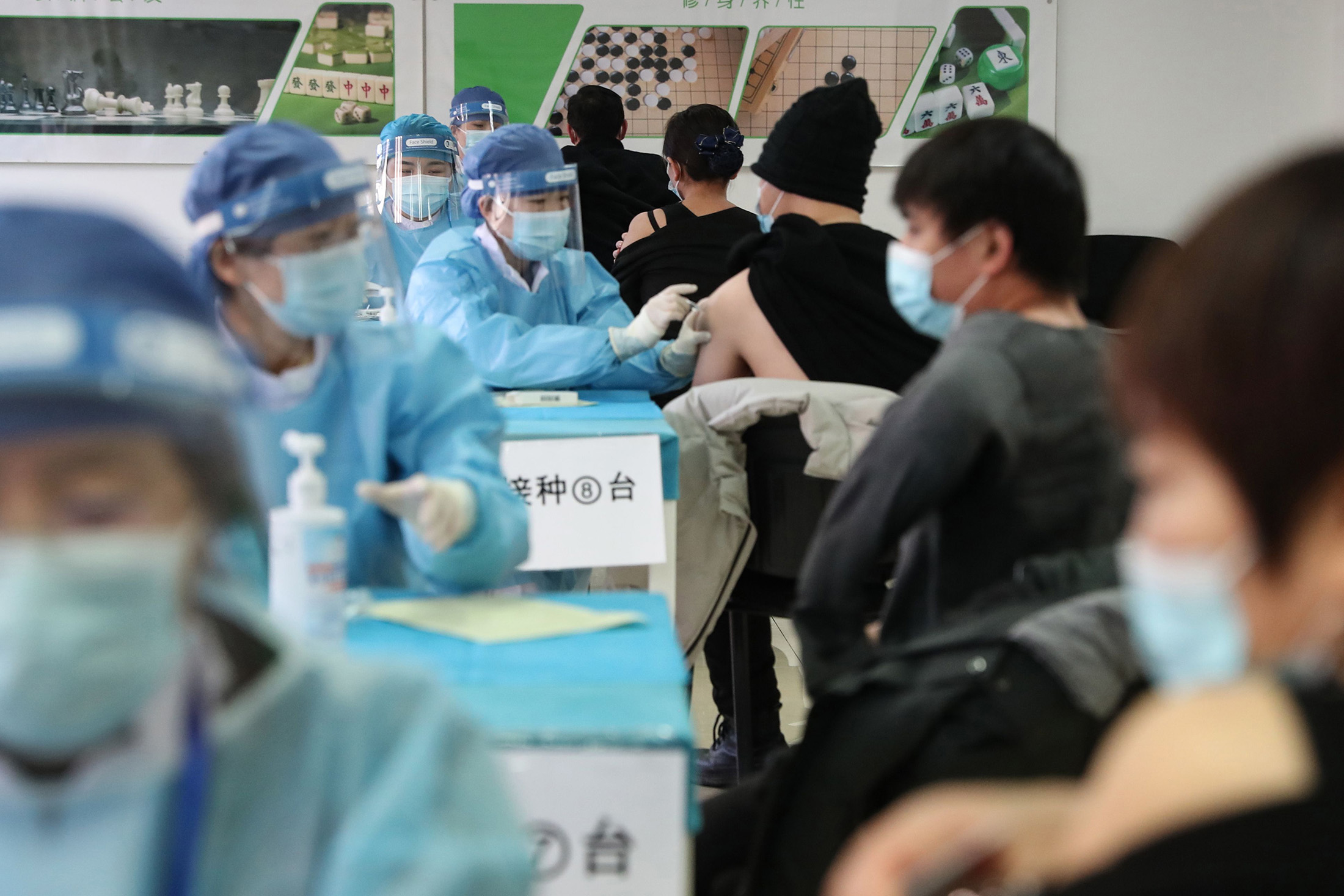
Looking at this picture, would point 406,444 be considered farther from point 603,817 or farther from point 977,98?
point 977,98

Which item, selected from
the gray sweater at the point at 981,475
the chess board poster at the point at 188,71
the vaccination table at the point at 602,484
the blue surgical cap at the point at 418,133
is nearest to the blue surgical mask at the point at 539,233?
the vaccination table at the point at 602,484

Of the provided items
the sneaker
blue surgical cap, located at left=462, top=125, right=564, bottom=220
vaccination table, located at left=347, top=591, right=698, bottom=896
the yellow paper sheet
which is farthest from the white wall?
vaccination table, located at left=347, top=591, right=698, bottom=896

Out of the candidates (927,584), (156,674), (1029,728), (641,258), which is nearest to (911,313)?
(927,584)

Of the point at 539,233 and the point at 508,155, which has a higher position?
the point at 508,155

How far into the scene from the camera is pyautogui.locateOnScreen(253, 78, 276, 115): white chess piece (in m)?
5.05

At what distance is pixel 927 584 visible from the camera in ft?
4.36

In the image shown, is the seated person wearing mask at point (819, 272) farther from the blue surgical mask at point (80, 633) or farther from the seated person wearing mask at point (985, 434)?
the blue surgical mask at point (80, 633)

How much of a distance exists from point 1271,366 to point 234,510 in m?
0.44

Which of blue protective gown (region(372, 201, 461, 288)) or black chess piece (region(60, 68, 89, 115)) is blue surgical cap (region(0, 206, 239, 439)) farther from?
black chess piece (region(60, 68, 89, 115))

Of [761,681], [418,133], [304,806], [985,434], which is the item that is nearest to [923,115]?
[418,133]

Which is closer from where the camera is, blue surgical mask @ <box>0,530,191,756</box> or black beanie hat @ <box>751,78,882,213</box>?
blue surgical mask @ <box>0,530,191,756</box>

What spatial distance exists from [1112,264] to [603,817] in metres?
4.13

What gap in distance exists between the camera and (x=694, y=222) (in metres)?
3.19

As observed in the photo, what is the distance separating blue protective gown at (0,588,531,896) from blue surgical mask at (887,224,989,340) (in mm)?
990
